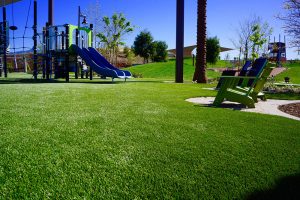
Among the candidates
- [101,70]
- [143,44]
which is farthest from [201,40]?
[143,44]

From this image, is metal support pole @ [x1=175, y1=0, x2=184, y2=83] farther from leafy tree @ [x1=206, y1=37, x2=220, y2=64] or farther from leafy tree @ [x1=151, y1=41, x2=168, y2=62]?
leafy tree @ [x1=151, y1=41, x2=168, y2=62]

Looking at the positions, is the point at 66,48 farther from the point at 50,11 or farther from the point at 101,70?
the point at 50,11

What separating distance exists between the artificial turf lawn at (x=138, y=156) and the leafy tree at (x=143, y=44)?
54573 millimetres

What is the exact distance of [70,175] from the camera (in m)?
2.22

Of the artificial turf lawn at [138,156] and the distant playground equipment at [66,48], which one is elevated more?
the distant playground equipment at [66,48]

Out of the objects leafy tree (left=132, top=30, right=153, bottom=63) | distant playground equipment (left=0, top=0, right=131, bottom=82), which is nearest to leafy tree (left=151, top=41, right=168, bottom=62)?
leafy tree (left=132, top=30, right=153, bottom=63)

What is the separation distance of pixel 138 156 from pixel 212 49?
134 feet

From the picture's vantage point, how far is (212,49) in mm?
41625

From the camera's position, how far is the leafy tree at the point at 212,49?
136ft

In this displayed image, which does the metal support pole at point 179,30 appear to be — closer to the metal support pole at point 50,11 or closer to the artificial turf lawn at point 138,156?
the metal support pole at point 50,11

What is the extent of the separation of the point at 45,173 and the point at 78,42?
15724 millimetres

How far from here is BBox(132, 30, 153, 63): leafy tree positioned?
5725cm

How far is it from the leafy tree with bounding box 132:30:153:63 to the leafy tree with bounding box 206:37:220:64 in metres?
18.2

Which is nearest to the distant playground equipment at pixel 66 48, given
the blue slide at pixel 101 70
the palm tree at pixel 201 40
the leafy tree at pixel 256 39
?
the blue slide at pixel 101 70
